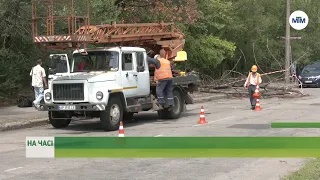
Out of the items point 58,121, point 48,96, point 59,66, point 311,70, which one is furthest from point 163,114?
point 311,70

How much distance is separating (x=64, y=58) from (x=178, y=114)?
14.1 feet

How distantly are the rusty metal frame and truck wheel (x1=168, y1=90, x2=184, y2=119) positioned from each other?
6.29ft

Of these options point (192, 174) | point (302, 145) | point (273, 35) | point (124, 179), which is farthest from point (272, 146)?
point (273, 35)

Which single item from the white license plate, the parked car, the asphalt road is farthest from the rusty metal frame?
the parked car

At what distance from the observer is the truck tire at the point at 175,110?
16781mm

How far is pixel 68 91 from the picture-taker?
555 inches

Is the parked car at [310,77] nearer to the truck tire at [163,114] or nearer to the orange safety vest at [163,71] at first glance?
the truck tire at [163,114]

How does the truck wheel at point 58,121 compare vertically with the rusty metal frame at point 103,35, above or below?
below

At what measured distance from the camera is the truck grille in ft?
45.6

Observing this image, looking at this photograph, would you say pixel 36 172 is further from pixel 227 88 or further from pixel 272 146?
pixel 227 88

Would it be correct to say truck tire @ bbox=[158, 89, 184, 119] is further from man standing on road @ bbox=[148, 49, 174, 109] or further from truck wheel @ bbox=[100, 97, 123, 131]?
truck wheel @ bbox=[100, 97, 123, 131]

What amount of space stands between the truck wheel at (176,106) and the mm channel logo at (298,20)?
20.3 meters

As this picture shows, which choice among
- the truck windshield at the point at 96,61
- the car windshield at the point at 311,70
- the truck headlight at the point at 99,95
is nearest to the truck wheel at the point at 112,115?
the truck headlight at the point at 99,95

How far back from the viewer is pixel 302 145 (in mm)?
8109
